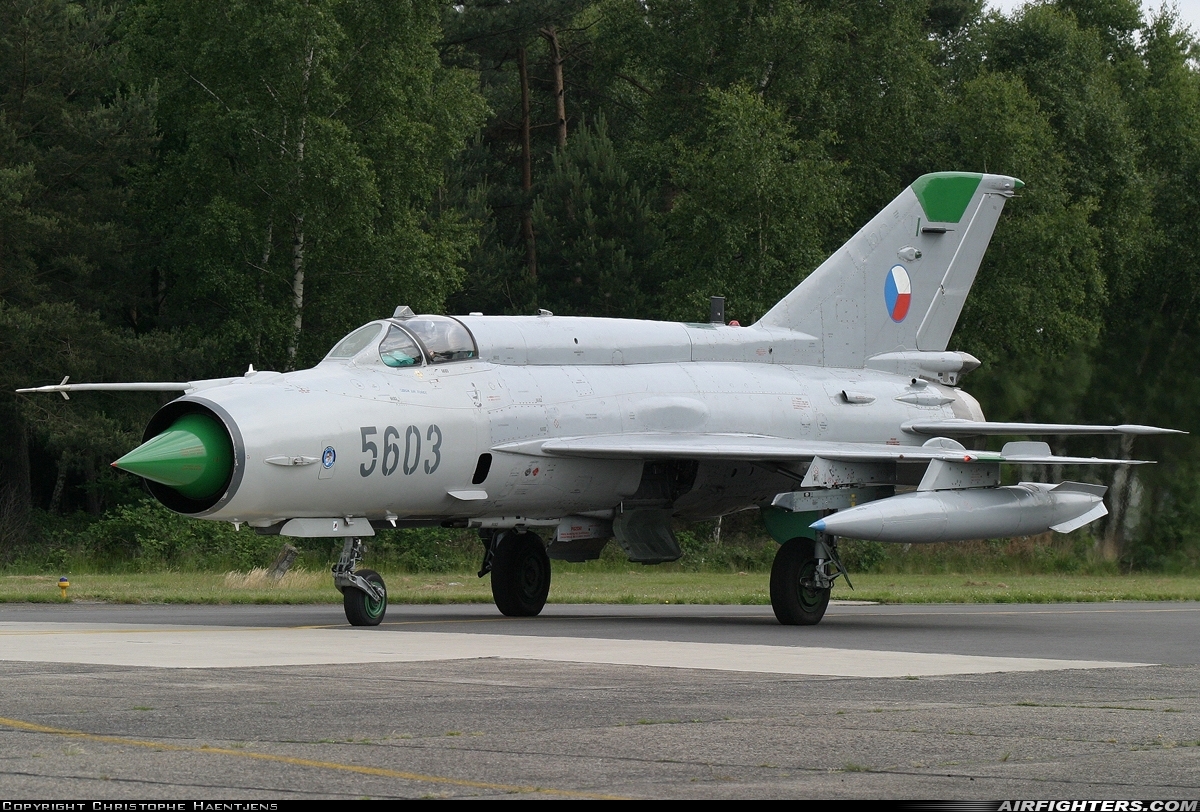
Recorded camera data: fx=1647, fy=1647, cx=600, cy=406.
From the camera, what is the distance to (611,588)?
26.5m

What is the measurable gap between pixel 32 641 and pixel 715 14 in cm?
3696

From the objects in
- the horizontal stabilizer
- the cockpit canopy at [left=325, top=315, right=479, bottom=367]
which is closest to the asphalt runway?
the horizontal stabilizer

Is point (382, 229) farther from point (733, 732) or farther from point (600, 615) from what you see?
point (733, 732)

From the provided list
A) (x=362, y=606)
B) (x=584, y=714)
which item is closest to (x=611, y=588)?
(x=362, y=606)

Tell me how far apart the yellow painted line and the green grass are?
13.4m

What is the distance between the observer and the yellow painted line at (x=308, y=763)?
5.96 metres

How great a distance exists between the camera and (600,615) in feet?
60.5

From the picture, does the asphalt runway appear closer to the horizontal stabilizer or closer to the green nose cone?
the green nose cone

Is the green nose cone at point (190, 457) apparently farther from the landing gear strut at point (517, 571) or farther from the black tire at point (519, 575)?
the black tire at point (519, 575)

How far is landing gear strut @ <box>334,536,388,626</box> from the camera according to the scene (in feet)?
49.8

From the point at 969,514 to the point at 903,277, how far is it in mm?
5070

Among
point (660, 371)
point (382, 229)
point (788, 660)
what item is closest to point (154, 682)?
point (788, 660)

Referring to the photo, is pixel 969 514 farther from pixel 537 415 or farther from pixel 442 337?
pixel 442 337

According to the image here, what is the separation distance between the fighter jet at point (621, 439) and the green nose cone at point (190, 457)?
2cm
